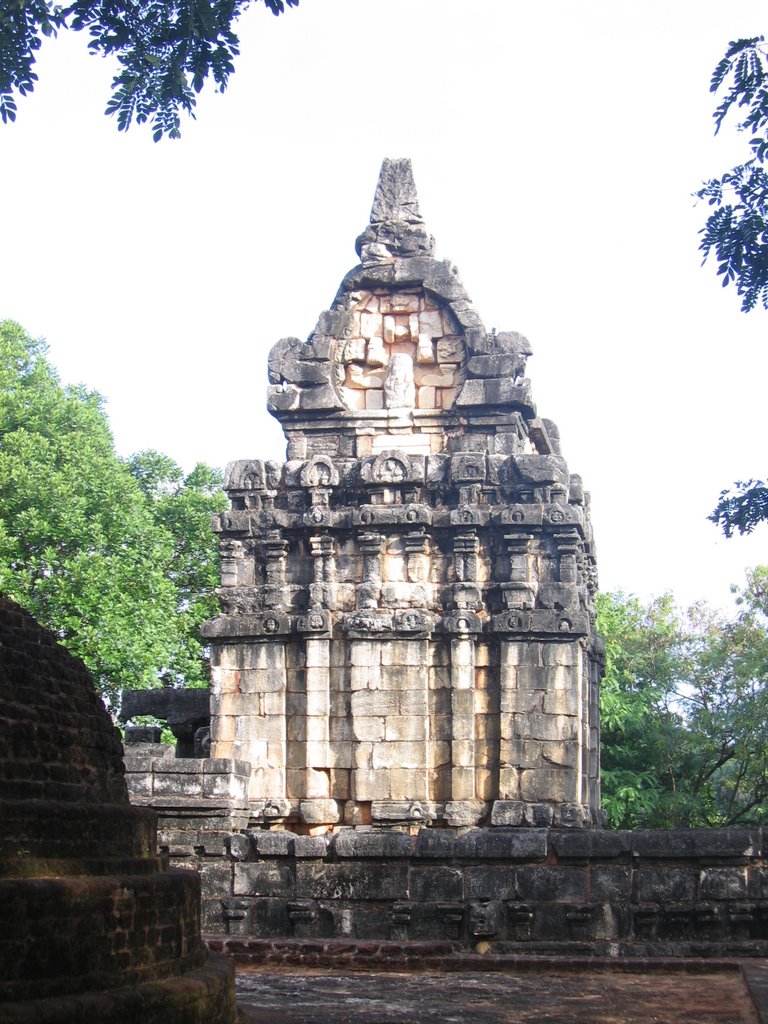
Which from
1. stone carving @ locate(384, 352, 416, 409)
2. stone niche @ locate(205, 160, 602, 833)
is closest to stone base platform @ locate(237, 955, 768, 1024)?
stone niche @ locate(205, 160, 602, 833)

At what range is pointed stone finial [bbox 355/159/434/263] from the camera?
19516 millimetres

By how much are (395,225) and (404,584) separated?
4530 millimetres

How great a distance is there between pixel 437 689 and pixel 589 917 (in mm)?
3772

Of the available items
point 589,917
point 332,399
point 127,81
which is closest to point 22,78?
point 127,81

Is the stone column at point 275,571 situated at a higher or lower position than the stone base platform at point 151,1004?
higher

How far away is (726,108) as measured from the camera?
1421 cm

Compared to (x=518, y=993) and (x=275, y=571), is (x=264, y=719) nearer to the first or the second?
(x=275, y=571)

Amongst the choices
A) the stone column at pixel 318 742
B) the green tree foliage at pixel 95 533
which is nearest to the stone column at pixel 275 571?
the stone column at pixel 318 742

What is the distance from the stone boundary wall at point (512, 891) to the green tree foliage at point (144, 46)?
7059mm

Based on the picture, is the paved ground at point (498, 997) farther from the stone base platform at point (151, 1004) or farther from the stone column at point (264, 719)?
the stone column at point (264, 719)

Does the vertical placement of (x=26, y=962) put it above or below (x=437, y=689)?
below

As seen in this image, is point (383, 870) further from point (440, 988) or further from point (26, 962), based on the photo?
point (26, 962)

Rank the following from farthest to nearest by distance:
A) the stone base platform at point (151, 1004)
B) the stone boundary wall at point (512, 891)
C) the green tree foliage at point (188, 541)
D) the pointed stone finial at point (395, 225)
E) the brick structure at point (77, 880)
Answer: the green tree foliage at point (188, 541) → the pointed stone finial at point (395, 225) → the stone boundary wall at point (512, 891) → the brick structure at point (77, 880) → the stone base platform at point (151, 1004)

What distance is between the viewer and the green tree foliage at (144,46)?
12.4 m
